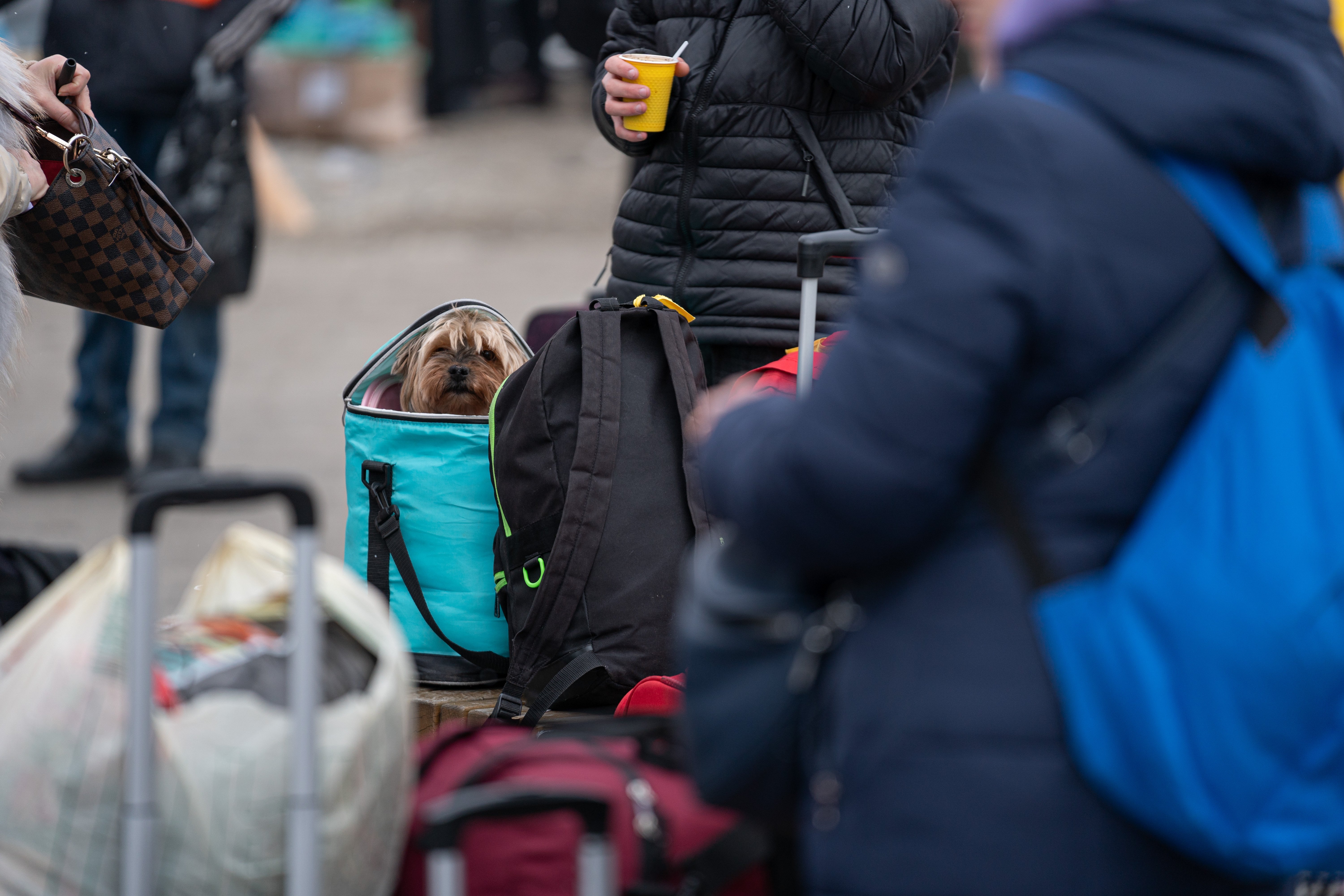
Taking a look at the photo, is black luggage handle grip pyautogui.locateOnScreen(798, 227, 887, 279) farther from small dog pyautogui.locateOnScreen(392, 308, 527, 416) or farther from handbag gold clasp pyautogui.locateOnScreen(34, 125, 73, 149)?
handbag gold clasp pyautogui.locateOnScreen(34, 125, 73, 149)

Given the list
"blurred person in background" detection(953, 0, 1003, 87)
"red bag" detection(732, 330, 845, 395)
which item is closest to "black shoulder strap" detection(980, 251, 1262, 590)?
"blurred person in background" detection(953, 0, 1003, 87)

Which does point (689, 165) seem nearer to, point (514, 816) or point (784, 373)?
point (784, 373)

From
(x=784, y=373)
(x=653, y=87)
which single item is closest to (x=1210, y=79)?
(x=784, y=373)

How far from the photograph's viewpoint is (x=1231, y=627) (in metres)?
1.37

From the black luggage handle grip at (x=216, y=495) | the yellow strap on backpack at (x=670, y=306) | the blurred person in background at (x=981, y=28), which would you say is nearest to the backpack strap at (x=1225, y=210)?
the blurred person in background at (x=981, y=28)

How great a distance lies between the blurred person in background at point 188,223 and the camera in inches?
208

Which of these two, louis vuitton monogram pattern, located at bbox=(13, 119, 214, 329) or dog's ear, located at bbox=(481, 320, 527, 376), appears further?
dog's ear, located at bbox=(481, 320, 527, 376)

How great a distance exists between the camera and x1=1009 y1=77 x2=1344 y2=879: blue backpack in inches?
54.0

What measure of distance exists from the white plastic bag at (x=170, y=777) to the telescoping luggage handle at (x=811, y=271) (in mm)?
1028

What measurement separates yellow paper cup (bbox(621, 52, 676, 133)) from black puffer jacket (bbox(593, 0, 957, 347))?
143mm

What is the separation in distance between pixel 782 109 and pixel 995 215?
6.34ft

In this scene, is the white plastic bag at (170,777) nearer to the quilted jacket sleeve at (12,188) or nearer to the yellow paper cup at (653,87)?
the quilted jacket sleeve at (12,188)

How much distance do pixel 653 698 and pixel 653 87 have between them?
133cm

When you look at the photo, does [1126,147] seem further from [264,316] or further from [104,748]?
[264,316]
